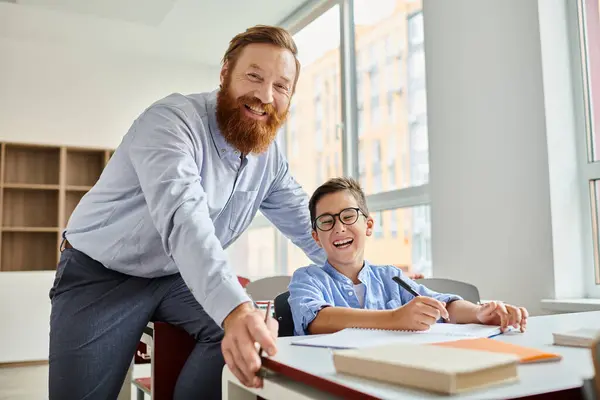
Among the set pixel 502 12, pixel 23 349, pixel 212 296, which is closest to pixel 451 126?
pixel 502 12

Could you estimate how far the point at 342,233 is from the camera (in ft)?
4.86

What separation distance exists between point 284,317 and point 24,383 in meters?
3.42

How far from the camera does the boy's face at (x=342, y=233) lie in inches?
57.9

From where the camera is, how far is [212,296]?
919 mm

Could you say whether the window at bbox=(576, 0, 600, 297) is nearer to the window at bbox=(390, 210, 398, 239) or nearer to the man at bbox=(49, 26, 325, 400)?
the man at bbox=(49, 26, 325, 400)

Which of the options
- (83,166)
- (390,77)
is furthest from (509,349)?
(83,166)

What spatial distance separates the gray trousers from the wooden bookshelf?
150 inches

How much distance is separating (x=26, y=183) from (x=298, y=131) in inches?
101

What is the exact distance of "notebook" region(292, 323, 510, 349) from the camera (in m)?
0.83

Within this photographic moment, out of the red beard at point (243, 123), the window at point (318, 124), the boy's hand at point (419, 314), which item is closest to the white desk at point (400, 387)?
the boy's hand at point (419, 314)

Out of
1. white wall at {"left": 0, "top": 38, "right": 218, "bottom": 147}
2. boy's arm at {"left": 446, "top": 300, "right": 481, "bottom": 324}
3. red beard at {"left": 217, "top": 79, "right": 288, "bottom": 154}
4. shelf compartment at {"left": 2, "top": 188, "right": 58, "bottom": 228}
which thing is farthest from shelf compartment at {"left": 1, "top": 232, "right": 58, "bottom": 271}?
boy's arm at {"left": 446, "top": 300, "right": 481, "bottom": 324}

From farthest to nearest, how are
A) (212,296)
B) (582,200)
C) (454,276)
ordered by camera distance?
1. (454,276)
2. (582,200)
3. (212,296)

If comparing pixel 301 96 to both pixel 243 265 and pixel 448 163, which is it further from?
pixel 448 163

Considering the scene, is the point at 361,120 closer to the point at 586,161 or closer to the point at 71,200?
the point at 586,161
